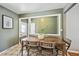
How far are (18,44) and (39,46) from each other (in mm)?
491

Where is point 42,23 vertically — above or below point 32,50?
above

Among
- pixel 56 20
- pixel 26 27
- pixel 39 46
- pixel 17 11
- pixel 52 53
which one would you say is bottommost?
pixel 52 53

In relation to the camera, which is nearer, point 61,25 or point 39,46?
point 61,25

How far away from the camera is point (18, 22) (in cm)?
186

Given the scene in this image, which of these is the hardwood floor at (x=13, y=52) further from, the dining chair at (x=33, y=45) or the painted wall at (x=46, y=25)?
the painted wall at (x=46, y=25)

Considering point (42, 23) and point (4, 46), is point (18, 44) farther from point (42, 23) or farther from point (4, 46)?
point (42, 23)

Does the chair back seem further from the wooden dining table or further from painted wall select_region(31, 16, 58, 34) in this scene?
painted wall select_region(31, 16, 58, 34)

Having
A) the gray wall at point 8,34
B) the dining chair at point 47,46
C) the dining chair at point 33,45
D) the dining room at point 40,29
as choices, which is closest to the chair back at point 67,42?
the dining room at point 40,29

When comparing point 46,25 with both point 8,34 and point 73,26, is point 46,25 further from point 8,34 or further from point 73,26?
point 8,34

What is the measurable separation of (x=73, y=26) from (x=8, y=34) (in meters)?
1.49

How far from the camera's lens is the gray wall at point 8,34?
1.84m

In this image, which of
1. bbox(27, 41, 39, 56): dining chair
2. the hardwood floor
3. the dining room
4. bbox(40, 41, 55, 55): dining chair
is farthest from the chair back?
bbox(27, 41, 39, 56): dining chair

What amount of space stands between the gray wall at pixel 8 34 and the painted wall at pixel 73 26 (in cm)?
114

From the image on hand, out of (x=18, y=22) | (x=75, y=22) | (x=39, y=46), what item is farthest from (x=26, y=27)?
(x=75, y=22)
